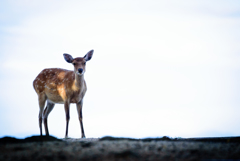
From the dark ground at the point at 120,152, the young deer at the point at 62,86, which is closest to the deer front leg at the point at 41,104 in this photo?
the young deer at the point at 62,86

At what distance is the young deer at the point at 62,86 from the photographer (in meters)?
13.6

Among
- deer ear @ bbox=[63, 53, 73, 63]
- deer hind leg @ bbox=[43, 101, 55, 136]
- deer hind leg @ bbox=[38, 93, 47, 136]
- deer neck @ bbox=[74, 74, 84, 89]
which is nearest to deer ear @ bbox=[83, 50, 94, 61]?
deer ear @ bbox=[63, 53, 73, 63]

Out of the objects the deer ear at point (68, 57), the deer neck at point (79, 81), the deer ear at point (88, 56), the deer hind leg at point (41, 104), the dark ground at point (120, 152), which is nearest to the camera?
the dark ground at point (120, 152)

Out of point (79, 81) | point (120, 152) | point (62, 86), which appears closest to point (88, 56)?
point (79, 81)

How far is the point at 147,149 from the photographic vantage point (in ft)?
22.1

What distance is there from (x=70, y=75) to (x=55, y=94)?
3.22 feet

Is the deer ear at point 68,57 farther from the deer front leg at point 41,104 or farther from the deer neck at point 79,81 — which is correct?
the deer front leg at point 41,104

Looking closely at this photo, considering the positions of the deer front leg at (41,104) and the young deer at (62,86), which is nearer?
the young deer at (62,86)

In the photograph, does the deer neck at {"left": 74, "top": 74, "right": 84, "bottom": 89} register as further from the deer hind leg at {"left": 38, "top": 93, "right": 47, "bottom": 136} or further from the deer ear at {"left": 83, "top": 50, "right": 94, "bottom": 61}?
the deer hind leg at {"left": 38, "top": 93, "right": 47, "bottom": 136}

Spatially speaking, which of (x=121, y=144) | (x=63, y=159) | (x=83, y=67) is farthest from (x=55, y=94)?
(x=63, y=159)

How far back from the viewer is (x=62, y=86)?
553 inches

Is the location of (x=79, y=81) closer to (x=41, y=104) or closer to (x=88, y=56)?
(x=88, y=56)

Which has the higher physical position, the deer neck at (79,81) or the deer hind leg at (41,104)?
the deer neck at (79,81)

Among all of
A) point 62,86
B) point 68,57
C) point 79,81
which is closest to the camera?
point 79,81
